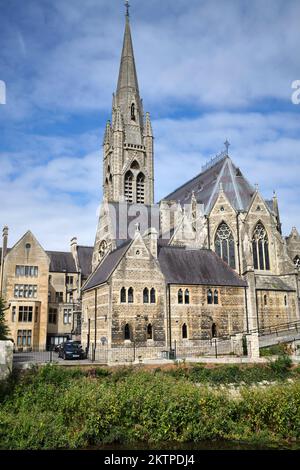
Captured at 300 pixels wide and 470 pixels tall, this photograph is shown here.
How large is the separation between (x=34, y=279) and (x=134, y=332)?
742 inches

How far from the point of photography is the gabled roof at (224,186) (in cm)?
4769

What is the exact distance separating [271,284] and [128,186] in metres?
30.5

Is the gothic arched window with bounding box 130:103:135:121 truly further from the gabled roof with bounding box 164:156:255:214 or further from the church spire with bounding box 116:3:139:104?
the gabled roof with bounding box 164:156:255:214

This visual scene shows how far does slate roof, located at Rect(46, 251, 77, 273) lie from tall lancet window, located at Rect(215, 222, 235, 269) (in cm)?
2146

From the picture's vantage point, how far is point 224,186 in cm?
4956

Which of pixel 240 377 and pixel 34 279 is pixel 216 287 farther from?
pixel 34 279

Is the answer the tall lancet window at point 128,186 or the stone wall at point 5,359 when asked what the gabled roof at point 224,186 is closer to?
the tall lancet window at point 128,186

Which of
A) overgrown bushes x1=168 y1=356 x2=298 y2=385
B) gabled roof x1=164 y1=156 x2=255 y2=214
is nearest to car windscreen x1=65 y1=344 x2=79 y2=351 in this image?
overgrown bushes x1=168 y1=356 x2=298 y2=385

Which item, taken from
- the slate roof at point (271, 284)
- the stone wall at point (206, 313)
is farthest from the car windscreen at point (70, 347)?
the slate roof at point (271, 284)

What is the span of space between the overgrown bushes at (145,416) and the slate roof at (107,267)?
628 inches

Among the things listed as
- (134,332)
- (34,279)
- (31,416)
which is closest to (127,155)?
(34,279)

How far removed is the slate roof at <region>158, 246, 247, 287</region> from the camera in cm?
3762

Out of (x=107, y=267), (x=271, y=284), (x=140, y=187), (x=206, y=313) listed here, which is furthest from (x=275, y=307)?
(x=140, y=187)

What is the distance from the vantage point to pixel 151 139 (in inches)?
2687
